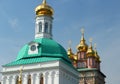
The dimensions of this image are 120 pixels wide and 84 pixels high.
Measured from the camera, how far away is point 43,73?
39000 mm

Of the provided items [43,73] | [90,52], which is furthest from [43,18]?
[90,52]

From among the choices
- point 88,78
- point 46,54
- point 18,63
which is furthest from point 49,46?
point 88,78

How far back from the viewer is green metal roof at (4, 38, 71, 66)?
39969 millimetres

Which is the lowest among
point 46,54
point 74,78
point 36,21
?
point 74,78

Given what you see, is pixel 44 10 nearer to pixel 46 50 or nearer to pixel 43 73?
pixel 46 50

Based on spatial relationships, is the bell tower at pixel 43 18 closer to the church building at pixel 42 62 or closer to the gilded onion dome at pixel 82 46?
the church building at pixel 42 62

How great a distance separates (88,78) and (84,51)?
5396mm

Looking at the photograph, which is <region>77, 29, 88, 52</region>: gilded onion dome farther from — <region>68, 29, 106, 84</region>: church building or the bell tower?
the bell tower

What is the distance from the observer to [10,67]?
40.3m

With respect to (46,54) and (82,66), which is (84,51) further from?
(46,54)

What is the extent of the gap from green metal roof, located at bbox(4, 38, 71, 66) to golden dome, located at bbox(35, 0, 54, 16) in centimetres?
440

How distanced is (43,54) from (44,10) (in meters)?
7.17

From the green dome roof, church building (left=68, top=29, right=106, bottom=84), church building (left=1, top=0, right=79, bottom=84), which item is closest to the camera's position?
church building (left=1, top=0, right=79, bottom=84)

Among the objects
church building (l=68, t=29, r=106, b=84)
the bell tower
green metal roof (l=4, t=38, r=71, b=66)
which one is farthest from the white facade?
church building (l=68, t=29, r=106, b=84)
